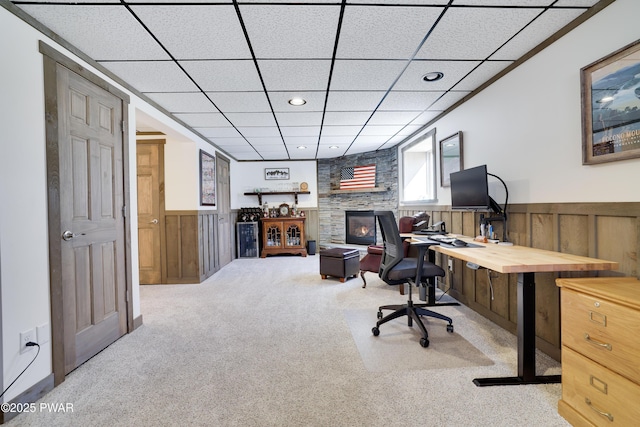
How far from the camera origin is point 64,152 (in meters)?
1.99

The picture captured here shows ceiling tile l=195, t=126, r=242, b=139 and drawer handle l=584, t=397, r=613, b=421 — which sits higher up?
ceiling tile l=195, t=126, r=242, b=139

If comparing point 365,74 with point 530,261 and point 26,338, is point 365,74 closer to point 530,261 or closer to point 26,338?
point 530,261

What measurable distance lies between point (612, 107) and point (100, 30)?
10.7 feet

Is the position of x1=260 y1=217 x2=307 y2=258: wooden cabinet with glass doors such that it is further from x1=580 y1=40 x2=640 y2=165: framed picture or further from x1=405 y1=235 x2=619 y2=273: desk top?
x1=580 y1=40 x2=640 y2=165: framed picture

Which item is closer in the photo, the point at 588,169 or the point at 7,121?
the point at 7,121

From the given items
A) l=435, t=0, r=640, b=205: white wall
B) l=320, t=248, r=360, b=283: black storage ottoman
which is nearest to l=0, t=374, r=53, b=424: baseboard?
l=320, t=248, r=360, b=283: black storage ottoman

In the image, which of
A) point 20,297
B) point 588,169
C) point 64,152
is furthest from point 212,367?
point 588,169

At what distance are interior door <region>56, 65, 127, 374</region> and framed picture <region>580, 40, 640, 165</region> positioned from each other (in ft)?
11.4

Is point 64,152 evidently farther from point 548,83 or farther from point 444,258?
point 444,258

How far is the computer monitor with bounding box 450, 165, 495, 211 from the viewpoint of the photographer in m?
2.57

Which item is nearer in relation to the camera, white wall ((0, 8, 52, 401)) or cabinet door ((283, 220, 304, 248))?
white wall ((0, 8, 52, 401))

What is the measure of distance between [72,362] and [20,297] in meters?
0.66

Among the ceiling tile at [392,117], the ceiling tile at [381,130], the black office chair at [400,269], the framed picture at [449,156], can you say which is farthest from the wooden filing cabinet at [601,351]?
the ceiling tile at [381,130]

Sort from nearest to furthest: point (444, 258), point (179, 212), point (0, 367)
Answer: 1. point (0, 367)
2. point (444, 258)
3. point (179, 212)
